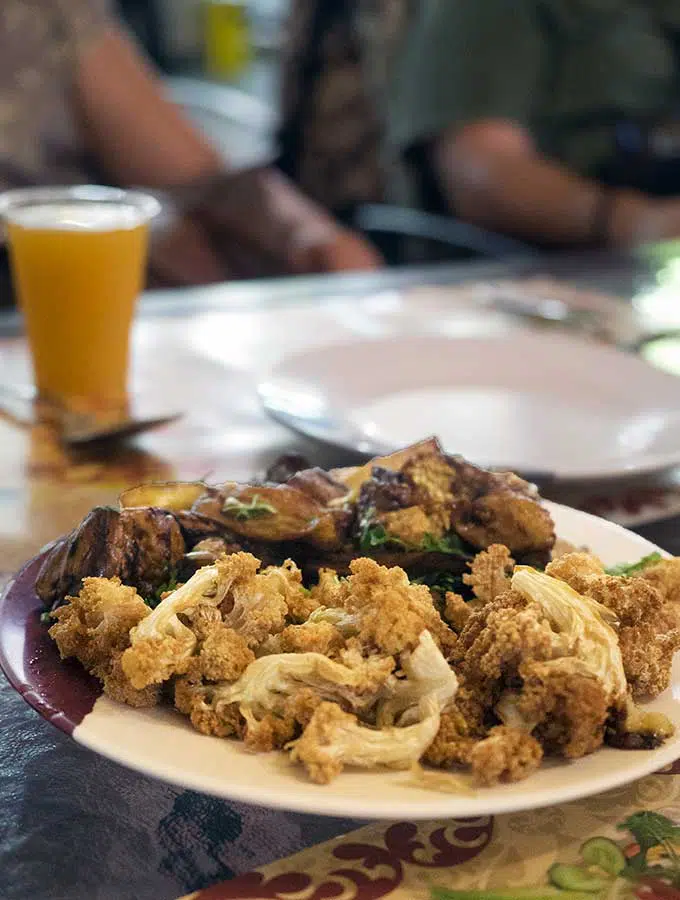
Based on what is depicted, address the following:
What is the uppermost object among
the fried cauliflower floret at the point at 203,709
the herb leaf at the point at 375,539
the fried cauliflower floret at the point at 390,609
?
the fried cauliflower floret at the point at 390,609

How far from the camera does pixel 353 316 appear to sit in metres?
1.68

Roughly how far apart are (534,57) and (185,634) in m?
2.43

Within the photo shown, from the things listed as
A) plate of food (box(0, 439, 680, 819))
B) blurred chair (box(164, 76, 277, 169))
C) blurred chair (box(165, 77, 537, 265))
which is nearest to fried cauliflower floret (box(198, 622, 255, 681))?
plate of food (box(0, 439, 680, 819))

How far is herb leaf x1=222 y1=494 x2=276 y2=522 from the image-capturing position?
0.76 m

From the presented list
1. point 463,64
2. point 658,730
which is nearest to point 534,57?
point 463,64

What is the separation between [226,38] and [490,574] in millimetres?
6279

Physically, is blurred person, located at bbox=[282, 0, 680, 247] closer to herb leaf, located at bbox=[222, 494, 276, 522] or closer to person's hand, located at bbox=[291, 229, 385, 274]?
person's hand, located at bbox=[291, 229, 385, 274]

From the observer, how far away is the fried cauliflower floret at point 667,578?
0.74 m

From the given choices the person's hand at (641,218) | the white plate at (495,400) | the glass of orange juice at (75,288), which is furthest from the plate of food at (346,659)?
the person's hand at (641,218)

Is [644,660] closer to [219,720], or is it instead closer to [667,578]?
[667,578]

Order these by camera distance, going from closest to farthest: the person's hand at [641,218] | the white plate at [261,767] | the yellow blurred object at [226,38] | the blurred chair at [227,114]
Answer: the white plate at [261,767], the person's hand at [641,218], the blurred chair at [227,114], the yellow blurred object at [226,38]

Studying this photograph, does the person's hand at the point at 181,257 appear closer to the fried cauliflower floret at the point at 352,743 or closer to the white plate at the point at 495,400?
the white plate at the point at 495,400

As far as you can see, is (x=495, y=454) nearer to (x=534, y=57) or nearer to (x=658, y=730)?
(x=658, y=730)

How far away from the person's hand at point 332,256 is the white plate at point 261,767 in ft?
5.88
